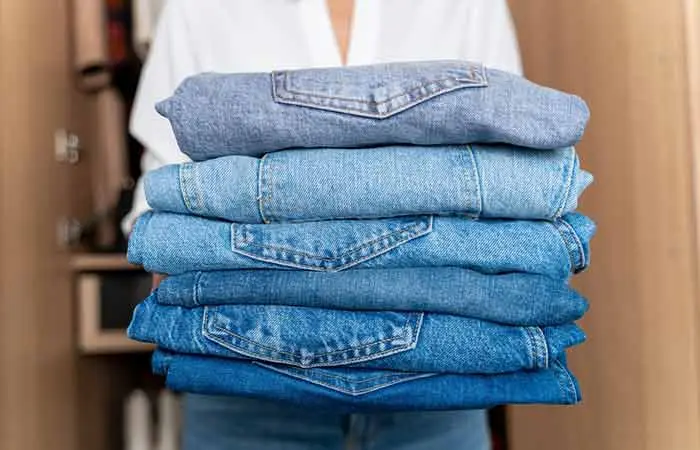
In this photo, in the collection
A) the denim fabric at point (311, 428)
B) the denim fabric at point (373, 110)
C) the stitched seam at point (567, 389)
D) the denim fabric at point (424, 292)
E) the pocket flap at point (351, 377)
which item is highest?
the denim fabric at point (373, 110)

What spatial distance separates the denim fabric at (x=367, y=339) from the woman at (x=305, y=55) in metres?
0.17

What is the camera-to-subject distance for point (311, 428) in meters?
0.62

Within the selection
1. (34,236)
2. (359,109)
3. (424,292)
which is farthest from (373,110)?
(34,236)

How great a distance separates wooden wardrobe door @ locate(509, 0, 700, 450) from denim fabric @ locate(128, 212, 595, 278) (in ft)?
0.53

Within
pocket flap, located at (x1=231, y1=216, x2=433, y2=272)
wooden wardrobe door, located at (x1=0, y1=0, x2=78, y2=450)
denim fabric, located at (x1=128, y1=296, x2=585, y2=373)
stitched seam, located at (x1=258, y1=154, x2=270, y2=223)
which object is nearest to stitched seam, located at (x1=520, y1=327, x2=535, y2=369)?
denim fabric, located at (x1=128, y1=296, x2=585, y2=373)

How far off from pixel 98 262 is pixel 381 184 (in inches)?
33.5

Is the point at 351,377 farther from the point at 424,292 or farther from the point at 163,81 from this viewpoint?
the point at 163,81

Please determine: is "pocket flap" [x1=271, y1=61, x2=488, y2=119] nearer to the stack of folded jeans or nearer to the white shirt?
the stack of folded jeans

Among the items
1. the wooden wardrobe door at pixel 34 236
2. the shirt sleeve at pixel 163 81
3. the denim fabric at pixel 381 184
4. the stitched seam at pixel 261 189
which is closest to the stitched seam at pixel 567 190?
the denim fabric at pixel 381 184

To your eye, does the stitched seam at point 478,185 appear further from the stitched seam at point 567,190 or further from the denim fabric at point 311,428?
the denim fabric at point 311,428

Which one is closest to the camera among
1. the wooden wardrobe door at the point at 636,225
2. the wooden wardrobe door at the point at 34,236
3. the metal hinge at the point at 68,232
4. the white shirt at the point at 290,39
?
the wooden wardrobe door at the point at 636,225

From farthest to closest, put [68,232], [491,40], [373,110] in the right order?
[68,232]
[491,40]
[373,110]

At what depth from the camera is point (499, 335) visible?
474 mm

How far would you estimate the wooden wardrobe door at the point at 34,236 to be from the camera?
36.2 inches
